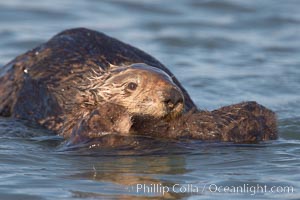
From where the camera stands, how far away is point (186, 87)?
1059 cm

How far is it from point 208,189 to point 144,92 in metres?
0.91

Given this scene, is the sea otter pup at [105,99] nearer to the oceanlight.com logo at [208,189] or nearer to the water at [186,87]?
the water at [186,87]

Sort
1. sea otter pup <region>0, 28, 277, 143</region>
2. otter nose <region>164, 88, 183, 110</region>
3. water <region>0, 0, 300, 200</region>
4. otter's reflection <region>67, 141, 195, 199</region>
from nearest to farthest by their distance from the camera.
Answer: otter's reflection <region>67, 141, 195, 199</region> → water <region>0, 0, 300, 200</region> → otter nose <region>164, 88, 183, 110</region> → sea otter pup <region>0, 28, 277, 143</region>

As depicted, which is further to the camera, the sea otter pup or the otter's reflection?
the sea otter pup

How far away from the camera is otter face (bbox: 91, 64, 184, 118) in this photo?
6.61 m

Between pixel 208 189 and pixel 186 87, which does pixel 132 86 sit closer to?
pixel 208 189

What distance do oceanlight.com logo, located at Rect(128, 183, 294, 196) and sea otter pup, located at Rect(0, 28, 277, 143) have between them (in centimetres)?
64

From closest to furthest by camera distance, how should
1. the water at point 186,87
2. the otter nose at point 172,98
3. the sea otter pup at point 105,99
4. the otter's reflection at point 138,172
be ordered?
the otter's reflection at point 138,172, the water at point 186,87, the otter nose at point 172,98, the sea otter pup at point 105,99

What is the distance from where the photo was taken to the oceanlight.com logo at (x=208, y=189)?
6.09 meters

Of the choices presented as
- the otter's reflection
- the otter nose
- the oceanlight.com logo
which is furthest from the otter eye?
the oceanlight.com logo

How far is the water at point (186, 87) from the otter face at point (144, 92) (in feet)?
1.15

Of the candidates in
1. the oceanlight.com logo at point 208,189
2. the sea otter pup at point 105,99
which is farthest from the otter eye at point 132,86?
the oceanlight.com logo at point 208,189

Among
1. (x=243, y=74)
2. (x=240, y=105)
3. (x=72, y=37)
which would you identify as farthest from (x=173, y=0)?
(x=240, y=105)

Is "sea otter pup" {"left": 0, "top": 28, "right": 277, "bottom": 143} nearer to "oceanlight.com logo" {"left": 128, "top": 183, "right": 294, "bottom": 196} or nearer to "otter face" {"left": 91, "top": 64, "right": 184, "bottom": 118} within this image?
"otter face" {"left": 91, "top": 64, "right": 184, "bottom": 118}
